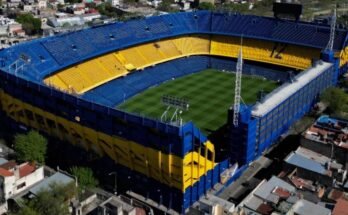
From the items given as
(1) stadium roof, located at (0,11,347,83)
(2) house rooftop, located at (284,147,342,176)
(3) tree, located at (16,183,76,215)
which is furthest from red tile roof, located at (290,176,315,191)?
(1) stadium roof, located at (0,11,347,83)

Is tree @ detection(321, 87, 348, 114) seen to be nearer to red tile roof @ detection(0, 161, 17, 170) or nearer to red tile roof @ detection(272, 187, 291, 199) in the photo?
red tile roof @ detection(272, 187, 291, 199)

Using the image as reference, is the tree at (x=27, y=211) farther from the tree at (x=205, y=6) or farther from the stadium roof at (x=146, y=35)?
the tree at (x=205, y=6)

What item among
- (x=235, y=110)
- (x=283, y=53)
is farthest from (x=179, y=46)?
(x=235, y=110)

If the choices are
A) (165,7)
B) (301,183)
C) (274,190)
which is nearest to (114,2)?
(165,7)

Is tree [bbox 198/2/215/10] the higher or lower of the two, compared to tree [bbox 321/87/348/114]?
higher

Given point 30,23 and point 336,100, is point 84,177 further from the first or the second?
point 30,23
